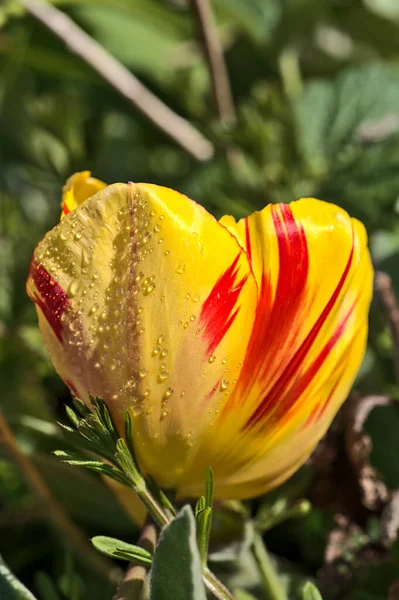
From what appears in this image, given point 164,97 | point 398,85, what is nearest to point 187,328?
point 398,85

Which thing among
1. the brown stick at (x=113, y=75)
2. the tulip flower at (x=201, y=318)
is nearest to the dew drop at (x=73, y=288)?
the tulip flower at (x=201, y=318)

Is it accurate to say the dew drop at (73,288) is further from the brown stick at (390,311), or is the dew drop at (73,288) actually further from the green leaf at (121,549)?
the brown stick at (390,311)

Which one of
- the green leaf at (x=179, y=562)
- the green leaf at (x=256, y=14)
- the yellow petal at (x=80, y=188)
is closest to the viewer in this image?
the green leaf at (x=179, y=562)

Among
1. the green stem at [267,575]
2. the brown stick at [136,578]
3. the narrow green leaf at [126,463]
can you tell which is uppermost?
the narrow green leaf at [126,463]

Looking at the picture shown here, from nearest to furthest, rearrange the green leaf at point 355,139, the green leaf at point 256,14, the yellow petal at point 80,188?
the yellow petal at point 80,188, the green leaf at point 355,139, the green leaf at point 256,14

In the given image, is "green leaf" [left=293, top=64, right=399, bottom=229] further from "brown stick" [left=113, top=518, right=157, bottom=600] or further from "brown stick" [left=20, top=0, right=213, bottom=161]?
"brown stick" [left=113, top=518, right=157, bottom=600]

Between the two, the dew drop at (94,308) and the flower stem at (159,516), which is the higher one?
the dew drop at (94,308)

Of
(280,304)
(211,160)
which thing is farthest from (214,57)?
(280,304)
